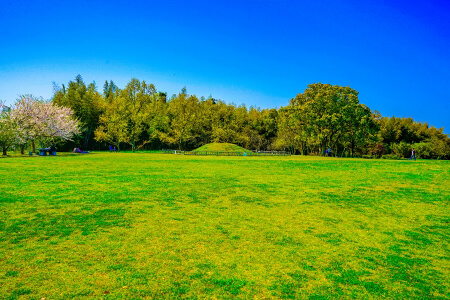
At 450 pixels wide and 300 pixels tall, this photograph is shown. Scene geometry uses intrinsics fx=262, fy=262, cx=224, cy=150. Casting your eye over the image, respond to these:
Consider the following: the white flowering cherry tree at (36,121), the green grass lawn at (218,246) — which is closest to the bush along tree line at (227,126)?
the white flowering cherry tree at (36,121)

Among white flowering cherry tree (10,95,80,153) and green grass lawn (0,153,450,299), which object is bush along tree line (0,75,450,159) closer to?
white flowering cherry tree (10,95,80,153)

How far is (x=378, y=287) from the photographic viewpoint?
3.31 metres

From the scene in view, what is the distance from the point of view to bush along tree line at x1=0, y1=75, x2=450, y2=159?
38.1 m

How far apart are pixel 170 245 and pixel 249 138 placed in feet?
175

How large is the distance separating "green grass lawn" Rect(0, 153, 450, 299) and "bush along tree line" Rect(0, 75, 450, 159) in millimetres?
27406

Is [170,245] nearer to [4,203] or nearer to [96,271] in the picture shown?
[96,271]

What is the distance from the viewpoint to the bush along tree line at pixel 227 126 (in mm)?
38094

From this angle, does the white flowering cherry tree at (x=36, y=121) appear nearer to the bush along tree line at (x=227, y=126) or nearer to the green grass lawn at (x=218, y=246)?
the bush along tree line at (x=227, y=126)

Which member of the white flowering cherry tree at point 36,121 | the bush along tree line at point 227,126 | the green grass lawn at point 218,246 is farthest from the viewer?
the bush along tree line at point 227,126

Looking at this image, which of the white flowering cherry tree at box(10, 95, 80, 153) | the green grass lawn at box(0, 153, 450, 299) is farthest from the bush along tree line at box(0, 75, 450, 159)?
the green grass lawn at box(0, 153, 450, 299)

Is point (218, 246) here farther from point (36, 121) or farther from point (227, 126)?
point (227, 126)

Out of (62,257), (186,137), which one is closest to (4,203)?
(62,257)

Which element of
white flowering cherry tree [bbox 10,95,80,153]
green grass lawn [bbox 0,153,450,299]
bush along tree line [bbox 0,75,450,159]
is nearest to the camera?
green grass lawn [bbox 0,153,450,299]

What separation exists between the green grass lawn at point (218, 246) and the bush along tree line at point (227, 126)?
27.4 meters
